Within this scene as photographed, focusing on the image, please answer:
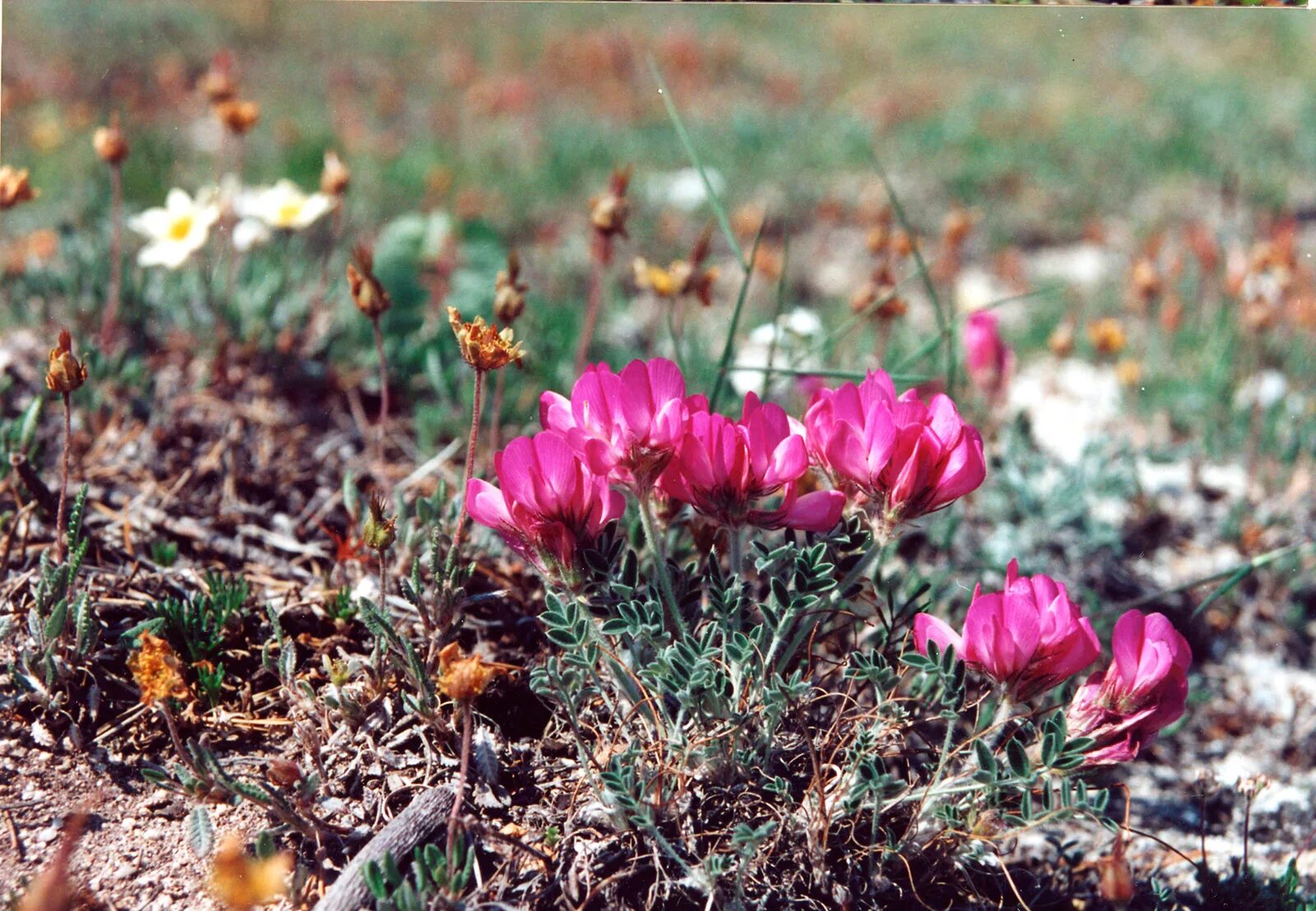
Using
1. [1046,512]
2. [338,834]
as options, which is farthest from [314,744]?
[1046,512]

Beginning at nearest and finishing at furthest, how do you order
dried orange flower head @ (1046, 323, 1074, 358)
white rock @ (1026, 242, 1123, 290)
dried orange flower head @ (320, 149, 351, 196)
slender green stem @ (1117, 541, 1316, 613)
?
slender green stem @ (1117, 541, 1316, 613), dried orange flower head @ (320, 149, 351, 196), dried orange flower head @ (1046, 323, 1074, 358), white rock @ (1026, 242, 1123, 290)

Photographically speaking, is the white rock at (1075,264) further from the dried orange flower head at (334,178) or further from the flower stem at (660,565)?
the flower stem at (660,565)

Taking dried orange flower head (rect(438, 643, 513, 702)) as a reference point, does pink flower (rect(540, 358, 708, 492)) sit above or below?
above

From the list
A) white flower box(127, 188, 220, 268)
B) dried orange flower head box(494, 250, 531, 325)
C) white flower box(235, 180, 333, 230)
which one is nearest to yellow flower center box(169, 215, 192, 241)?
white flower box(127, 188, 220, 268)

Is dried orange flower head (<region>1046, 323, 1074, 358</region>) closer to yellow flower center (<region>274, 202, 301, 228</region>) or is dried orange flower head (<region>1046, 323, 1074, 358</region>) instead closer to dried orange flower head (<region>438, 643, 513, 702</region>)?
yellow flower center (<region>274, 202, 301, 228</region>)

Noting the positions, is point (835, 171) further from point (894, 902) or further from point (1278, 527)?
point (894, 902)

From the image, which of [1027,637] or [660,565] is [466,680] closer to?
[660,565]
